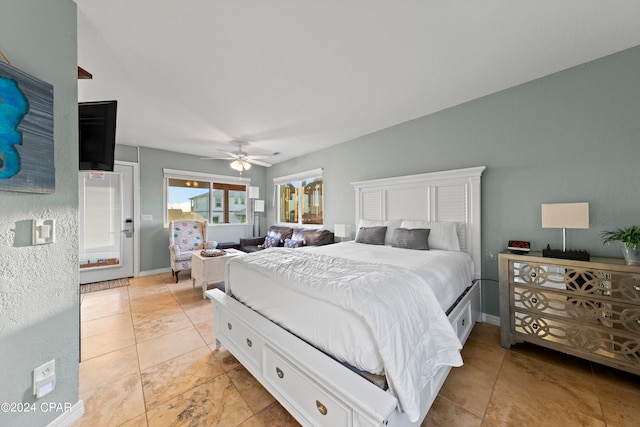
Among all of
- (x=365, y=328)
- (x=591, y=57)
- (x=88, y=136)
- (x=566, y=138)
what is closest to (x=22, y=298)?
(x=88, y=136)

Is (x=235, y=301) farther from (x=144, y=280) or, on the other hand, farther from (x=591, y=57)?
(x=591, y=57)

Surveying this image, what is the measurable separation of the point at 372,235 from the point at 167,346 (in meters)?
2.66

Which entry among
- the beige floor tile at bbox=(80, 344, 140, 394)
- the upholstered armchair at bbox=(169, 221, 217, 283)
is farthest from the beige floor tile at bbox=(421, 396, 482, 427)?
the upholstered armchair at bbox=(169, 221, 217, 283)

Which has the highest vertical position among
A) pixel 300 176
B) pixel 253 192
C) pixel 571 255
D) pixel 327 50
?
pixel 327 50

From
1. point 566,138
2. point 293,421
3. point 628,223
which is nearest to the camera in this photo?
point 293,421

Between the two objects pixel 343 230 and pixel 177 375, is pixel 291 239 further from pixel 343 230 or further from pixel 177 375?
pixel 177 375

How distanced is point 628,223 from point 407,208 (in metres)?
1.93

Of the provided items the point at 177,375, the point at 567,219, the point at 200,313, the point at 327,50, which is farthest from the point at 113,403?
the point at 567,219

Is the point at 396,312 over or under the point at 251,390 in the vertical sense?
over

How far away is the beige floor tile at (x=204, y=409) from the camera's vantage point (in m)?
1.44

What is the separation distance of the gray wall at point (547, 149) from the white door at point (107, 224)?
525 cm

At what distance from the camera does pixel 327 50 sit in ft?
6.36

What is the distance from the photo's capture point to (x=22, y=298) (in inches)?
46.8

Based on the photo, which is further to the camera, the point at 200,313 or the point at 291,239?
the point at 291,239
